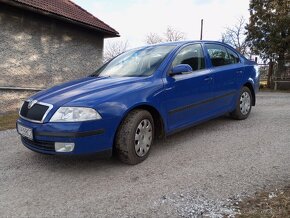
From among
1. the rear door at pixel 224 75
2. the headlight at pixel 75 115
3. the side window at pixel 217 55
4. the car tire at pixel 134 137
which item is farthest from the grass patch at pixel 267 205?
the side window at pixel 217 55

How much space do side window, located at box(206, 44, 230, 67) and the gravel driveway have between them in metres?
1.40

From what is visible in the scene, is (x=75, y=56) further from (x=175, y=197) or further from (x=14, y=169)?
(x=175, y=197)

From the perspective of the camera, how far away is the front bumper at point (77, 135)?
136 inches

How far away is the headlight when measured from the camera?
3.48m

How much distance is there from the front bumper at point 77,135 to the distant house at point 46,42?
6.71 meters

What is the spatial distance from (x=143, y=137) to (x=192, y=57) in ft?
5.87

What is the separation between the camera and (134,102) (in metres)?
3.86

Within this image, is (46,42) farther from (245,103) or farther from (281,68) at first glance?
(281,68)

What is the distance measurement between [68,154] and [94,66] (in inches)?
383

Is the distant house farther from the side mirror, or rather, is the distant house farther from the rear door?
the side mirror

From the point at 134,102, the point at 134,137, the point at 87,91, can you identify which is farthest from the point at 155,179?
the point at 87,91

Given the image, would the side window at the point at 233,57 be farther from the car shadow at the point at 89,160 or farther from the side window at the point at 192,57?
the car shadow at the point at 89,160

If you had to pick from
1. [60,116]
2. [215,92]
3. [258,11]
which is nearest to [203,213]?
[60,116]

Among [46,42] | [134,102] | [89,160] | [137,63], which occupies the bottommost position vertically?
[89,160]
